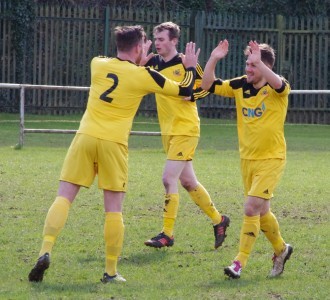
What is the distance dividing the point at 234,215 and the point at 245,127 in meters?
3.15

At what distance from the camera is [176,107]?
387 inches

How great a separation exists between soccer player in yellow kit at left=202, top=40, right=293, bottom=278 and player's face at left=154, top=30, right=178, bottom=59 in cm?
135

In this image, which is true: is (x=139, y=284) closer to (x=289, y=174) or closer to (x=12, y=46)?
(x=289, y=174)

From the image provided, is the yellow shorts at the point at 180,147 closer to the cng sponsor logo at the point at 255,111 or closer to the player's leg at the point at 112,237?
the cng sponsor logo at the point at 255,111

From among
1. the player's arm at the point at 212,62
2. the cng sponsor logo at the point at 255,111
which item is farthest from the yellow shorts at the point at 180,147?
the cng sponsor logo at the point at 255,111

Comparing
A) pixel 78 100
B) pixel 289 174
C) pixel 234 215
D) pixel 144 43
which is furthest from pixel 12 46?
pixel 144 43

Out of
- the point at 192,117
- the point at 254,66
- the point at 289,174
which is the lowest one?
the point at 289,174

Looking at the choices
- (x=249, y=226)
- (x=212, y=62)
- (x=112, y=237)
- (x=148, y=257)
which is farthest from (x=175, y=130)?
(x=112, y=237)

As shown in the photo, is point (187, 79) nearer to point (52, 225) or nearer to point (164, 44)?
point (52, 225)

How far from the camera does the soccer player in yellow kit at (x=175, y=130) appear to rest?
380 inches

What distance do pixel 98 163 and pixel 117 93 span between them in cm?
56

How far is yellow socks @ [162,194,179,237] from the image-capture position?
949 centimetres

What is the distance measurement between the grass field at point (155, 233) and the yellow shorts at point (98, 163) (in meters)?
0.76

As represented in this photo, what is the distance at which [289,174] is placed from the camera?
15312 mm
